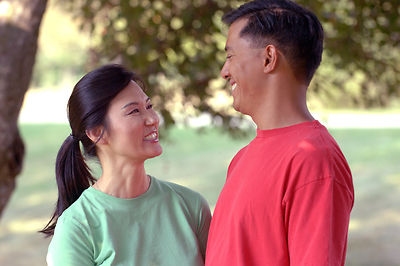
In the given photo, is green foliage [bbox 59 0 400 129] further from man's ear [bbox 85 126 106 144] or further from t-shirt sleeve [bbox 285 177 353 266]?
t-shirt sleeve [bbox 285 177 353 266]

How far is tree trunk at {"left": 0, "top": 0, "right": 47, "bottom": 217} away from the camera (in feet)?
10.6

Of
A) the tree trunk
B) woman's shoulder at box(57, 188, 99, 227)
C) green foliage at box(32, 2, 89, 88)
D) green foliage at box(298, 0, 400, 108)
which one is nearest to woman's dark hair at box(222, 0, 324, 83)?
woman's shoulder at box(57, 188, 99, 227)

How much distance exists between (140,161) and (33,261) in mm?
8993

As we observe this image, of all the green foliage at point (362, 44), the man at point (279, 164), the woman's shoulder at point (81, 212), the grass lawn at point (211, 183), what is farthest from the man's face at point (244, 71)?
the grass lawn at point (211, 183)

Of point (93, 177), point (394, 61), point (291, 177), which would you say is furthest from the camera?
point (394, 61)

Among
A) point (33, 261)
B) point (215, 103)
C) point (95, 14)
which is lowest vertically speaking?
point (33, 261)

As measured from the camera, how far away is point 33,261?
10.2 meters

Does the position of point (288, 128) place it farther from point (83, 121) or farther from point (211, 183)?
point (211, 183)

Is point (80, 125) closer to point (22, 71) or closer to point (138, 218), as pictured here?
point (138, 218)

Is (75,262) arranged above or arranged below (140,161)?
below

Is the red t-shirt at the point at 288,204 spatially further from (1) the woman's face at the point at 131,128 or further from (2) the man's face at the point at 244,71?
(1) the woman's face at the point at 131,128

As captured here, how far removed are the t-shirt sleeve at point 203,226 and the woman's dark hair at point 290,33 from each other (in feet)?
1.75

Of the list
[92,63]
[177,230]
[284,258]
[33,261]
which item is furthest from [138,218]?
[33,261]

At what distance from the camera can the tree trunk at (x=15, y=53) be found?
10.6 ft
